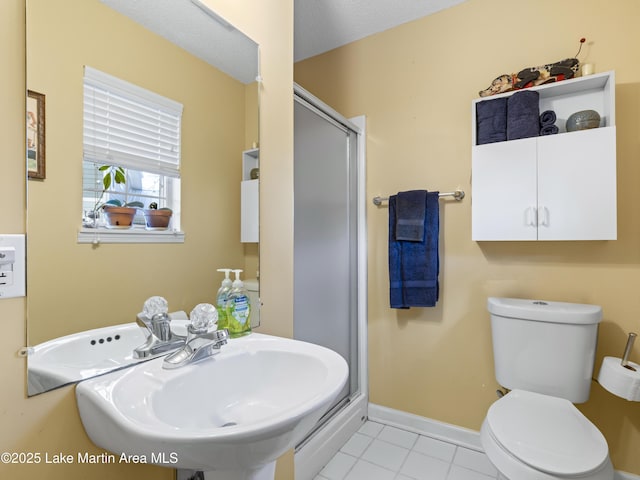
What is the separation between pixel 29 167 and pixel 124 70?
1.19 ft

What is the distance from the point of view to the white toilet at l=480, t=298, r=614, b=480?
3.51ft

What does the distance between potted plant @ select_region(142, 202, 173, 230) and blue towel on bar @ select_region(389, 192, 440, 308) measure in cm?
132

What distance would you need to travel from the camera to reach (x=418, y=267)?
6.23 feet

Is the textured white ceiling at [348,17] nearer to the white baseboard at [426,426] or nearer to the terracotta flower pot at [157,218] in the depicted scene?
the terracotta flower pot at [157,218]

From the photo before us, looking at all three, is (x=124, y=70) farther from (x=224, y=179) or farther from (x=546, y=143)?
(x=546, y=143)

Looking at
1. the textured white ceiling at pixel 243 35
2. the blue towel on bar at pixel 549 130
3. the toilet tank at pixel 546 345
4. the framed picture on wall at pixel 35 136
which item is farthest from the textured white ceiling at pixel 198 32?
the toilet tank at pixel 546 345

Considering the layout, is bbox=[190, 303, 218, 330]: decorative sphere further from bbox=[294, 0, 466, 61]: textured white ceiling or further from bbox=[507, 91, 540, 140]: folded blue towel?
bbox=[294, 0, 466, 61]: textured white ceiling

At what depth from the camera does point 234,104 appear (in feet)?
3.94

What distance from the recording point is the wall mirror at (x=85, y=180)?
71cm

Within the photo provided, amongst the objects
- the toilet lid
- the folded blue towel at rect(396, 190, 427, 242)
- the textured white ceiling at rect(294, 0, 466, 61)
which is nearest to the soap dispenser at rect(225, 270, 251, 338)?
the toilet lid

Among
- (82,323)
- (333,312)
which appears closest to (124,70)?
(82,323)

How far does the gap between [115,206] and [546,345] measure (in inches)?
68.2

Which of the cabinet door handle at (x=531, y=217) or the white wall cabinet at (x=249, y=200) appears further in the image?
the cabinet door handle at (x=531, y=217)

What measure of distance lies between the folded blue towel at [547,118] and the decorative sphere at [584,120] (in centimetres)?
7
